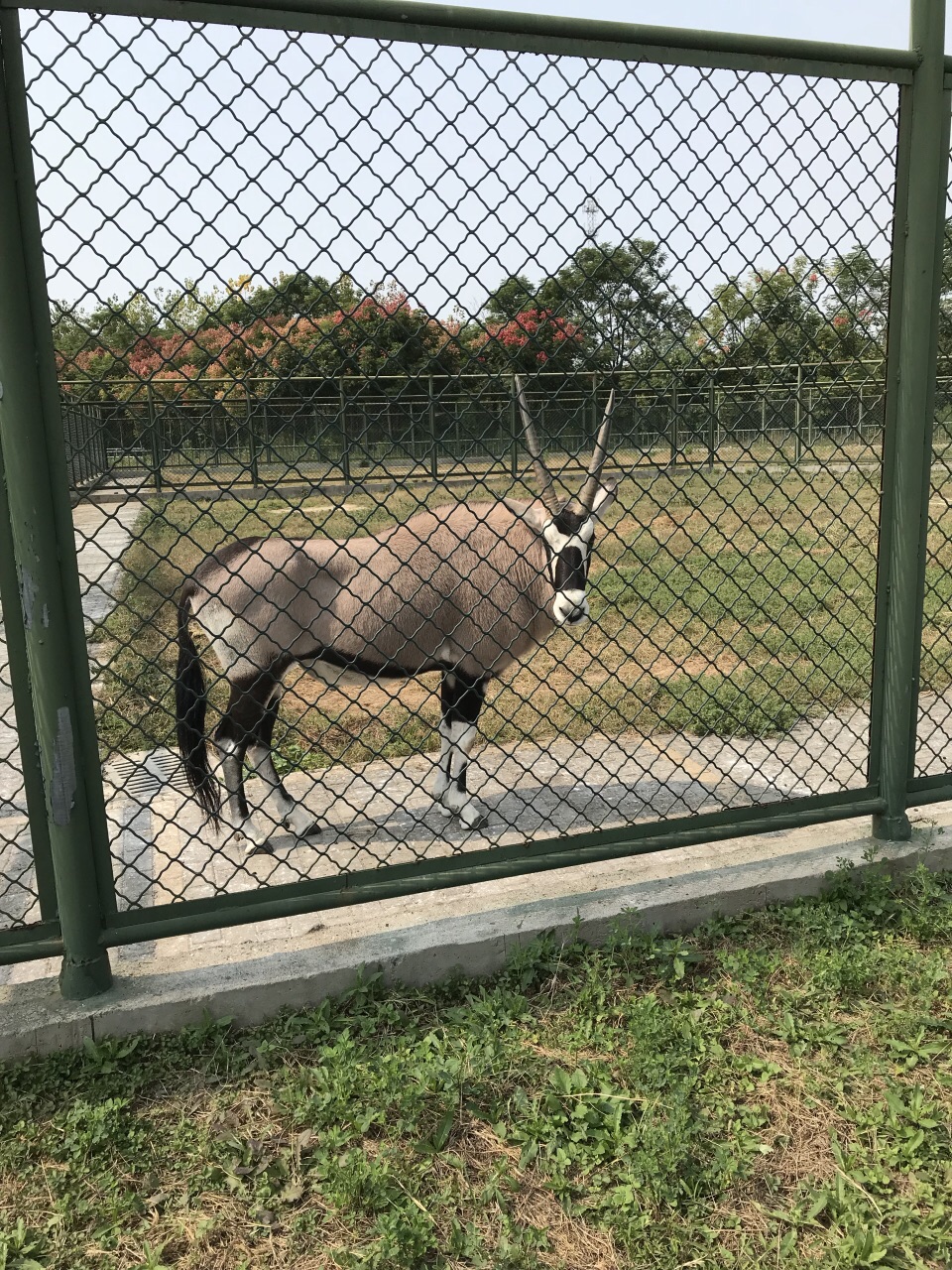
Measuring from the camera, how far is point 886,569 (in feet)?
9.55

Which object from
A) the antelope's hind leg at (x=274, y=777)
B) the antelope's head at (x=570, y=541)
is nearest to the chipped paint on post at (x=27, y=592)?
the antelope's hind leg at (x=274, y=777)

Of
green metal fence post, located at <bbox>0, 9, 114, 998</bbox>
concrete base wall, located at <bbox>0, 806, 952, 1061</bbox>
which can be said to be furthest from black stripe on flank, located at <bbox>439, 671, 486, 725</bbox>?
green metal fence post, located at <bbox>0, 9, 114, 998</bbox>

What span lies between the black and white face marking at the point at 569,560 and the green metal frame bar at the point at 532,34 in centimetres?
175

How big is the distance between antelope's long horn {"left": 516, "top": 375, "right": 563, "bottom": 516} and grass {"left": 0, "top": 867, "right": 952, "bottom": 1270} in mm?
1668

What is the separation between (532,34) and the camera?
2291mm

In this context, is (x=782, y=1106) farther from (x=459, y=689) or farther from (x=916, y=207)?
(x=916, y=207)

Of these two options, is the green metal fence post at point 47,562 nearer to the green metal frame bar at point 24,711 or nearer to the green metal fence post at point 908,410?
the green metal frame bar at point 24,711

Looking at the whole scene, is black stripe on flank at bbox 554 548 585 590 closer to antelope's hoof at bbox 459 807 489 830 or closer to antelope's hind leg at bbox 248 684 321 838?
antelope's hoof at bbox 459 807 489 830

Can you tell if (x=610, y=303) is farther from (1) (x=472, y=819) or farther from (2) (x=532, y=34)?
(1) (x=472, y=819)

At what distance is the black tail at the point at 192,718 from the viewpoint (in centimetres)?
345

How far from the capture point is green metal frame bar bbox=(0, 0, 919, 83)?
2.04 metres

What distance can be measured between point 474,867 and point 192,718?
1439mm

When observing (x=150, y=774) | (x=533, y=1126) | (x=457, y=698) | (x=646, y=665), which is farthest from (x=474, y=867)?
(x=646, y=665)

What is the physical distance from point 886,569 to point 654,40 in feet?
5.27
